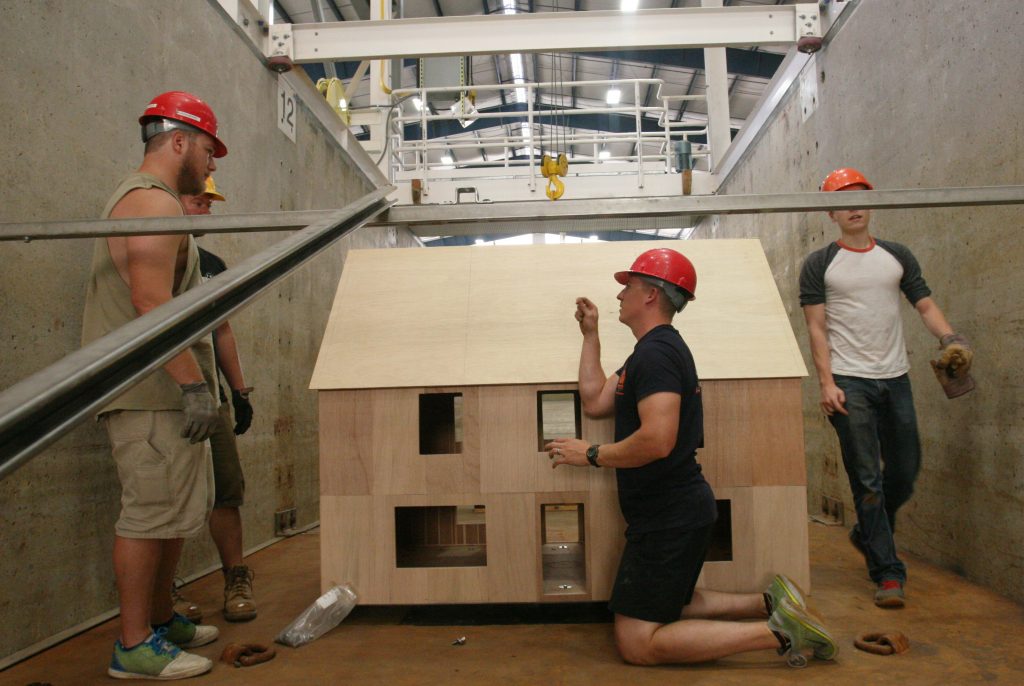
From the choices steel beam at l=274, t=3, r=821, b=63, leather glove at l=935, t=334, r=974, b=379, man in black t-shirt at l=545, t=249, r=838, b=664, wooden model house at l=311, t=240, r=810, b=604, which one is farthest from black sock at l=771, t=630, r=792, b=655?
steel beam at l=274, t=3, r=821, b=63

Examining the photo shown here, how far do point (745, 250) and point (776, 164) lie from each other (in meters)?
2.88

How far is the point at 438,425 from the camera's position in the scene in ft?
11.9

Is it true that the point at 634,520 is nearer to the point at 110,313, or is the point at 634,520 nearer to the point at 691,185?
the point at 110,313

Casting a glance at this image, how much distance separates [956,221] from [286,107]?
4095mm

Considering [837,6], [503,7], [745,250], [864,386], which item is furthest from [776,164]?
[503,7]

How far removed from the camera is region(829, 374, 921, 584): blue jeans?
2832mm

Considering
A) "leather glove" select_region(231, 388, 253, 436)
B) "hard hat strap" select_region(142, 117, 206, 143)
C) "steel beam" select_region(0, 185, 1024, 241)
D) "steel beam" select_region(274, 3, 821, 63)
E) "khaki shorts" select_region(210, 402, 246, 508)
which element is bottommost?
"khaki shorts" select_region(210, 402, 246, 508)

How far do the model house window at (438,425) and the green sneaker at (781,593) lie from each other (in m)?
1.69

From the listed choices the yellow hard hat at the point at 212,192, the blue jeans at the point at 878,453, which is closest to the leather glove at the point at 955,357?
the blue jeans at the point at 878,453

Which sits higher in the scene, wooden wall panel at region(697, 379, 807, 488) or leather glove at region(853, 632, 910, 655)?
wooden wall panel at region(697, 379, 807, 488)

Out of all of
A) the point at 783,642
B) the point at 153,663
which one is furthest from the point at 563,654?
the point at 153,663

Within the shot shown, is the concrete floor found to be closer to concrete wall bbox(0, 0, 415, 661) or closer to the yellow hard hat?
concrete wall bbox(0, 0, 415, 661)

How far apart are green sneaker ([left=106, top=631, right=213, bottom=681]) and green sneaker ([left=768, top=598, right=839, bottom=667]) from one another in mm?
1861

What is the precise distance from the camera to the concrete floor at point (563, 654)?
2123 millimetres
